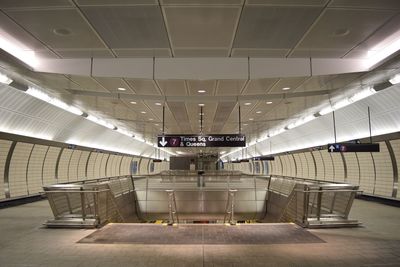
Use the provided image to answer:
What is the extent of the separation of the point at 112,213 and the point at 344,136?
13.1 metres

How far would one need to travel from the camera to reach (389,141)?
11945 mm

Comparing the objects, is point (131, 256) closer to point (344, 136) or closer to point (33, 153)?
point (33, 153)

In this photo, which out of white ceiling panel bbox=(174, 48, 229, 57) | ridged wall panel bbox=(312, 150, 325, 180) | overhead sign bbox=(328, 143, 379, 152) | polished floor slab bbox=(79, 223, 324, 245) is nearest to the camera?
white ceiling panel bbox=(174, 48, 229, 57)

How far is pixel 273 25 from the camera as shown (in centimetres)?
512

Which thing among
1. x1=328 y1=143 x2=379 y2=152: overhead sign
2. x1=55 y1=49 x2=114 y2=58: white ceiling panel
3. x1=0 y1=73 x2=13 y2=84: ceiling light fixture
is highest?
x1=55 y1=49 x2=114 y2=58: white ceiling panel

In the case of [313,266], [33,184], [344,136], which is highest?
[344,136]

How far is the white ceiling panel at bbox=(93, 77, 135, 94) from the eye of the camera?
7.34 meters

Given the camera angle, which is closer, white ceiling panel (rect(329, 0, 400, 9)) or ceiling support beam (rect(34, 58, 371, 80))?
white ceiling panel (rect(329, 0, 400, 9))

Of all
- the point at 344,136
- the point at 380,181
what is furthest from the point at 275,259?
the point at 344,136

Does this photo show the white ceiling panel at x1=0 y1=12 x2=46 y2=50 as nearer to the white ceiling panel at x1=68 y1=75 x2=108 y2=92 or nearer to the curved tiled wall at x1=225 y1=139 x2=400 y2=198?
the white ceiling panel at x1=68 y1=75 x2=108 y2=92

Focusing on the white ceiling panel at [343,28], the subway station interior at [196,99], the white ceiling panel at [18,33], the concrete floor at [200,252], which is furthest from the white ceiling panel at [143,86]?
the concrete floor at [200,252]

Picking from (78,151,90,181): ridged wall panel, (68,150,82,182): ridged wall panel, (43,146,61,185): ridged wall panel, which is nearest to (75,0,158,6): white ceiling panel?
(43,146,61,185): ridged wall panel

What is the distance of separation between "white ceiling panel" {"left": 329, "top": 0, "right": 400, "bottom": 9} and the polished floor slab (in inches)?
205

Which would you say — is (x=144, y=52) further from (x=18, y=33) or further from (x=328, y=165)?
(x=328, y=165)
